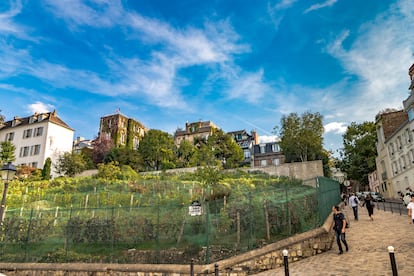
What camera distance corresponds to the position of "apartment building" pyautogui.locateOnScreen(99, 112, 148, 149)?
196ft

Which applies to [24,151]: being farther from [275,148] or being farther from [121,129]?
[275,148]

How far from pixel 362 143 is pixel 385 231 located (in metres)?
40.0

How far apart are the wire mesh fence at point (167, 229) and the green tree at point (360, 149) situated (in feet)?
134

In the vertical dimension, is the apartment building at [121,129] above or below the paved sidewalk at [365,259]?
above

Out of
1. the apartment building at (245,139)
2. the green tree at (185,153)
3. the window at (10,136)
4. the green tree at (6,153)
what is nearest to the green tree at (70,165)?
the green tree at (6,153)

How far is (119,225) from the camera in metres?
11.3

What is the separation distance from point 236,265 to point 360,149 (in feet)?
152

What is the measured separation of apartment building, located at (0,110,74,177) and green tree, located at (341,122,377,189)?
47.6 m

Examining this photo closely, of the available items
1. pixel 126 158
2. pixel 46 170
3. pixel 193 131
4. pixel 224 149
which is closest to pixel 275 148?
pixel 224 149

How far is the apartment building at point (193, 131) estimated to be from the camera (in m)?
69.7

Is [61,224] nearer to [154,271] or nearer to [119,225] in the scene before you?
[119,225]

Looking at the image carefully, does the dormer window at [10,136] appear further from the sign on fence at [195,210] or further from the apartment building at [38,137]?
the sign on fence at [195,210]

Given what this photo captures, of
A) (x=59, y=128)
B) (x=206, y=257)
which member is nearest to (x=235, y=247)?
(x=206, y=257)

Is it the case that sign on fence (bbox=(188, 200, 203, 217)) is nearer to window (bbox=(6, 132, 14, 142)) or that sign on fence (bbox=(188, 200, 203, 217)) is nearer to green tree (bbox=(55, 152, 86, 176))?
green tree (bbox=(55, 152, 86, 176))
